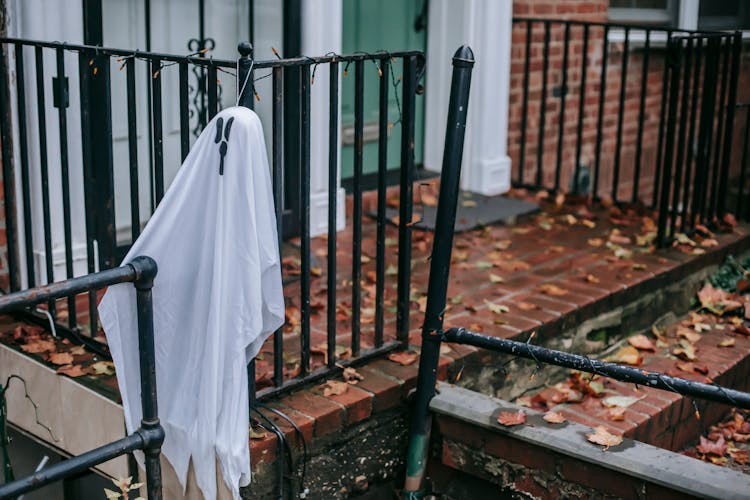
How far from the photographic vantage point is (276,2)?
490 cm

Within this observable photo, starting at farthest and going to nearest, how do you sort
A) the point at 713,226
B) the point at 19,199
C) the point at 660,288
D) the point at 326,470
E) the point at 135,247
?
1. the point at 713,226
2. the point at 660,288
3. the point at 19,199
4. the point at 326,470
5. the point at 135,247

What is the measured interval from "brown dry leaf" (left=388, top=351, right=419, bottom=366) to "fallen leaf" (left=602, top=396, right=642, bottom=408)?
72 cm

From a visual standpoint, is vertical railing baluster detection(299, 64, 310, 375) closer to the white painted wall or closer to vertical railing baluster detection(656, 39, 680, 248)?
vertical railing baluster detection(656, 39, 680, 248)

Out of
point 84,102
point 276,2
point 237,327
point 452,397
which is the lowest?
point 452,397

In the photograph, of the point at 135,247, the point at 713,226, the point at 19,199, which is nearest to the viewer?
the point at 135,247

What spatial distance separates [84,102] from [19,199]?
84cm

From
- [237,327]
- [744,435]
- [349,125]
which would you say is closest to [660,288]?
[744,435]

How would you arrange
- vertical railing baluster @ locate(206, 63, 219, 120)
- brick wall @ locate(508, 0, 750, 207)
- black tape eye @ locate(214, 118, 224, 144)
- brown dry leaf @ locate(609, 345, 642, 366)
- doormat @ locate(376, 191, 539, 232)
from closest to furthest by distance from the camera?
black tape eye @ locate(214, 118, 224, 144)
vertical railing baluster @ locate(206, 63, 219, 120)
brown dry leaf @ locate(609, 345, 642, 366)
doormat @ locate(376, 191, 539, 232)
brick wall @ locate(508, 0, 750, 207)

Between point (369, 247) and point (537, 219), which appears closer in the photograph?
point (369, 247)

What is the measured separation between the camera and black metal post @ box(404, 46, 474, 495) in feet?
10.2

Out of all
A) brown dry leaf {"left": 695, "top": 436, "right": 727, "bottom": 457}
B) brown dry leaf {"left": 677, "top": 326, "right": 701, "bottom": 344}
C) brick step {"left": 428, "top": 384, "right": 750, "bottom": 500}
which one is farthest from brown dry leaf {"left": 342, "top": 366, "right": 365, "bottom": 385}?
brown dry leaf {"left": 677, "top": 326, "right": 701, "bottom": 344}

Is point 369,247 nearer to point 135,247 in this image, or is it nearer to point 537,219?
point 537,219

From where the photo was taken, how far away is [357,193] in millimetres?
3355

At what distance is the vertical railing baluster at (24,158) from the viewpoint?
11.5ft
